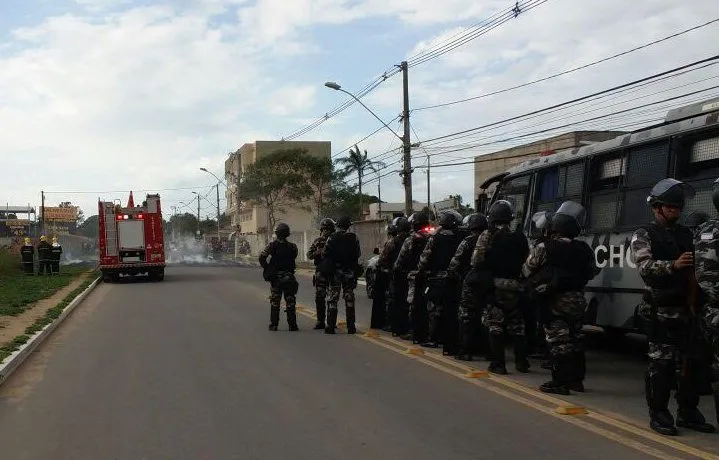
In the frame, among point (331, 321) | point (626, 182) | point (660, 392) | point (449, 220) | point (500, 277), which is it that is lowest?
point (331, 321)

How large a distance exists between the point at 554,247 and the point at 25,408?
526 centimetres

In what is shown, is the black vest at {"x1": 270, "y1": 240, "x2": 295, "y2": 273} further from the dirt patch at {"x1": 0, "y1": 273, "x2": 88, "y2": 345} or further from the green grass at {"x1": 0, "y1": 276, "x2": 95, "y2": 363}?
the dirt patch at {"x1": 0, "y1": 273, "x2": 88, "y2": 345}

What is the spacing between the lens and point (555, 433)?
18.3 feet

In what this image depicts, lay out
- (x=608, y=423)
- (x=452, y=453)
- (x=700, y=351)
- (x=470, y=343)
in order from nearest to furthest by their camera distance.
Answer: (x=452, y=453), (x=700, y=351), (x=608, y=423), (x=470, y=343)

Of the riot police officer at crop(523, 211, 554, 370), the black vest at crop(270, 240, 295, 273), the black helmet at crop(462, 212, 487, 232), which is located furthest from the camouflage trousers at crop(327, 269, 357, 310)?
the black helmet at crop(462, 212, 487, 232)

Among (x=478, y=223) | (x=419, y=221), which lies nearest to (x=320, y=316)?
(x=419, y=221)

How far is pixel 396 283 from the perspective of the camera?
1096 centimetres

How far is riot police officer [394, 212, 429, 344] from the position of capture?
1010 cm

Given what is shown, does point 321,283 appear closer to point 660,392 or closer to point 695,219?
point 695,219

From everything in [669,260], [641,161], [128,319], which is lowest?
[128,319]

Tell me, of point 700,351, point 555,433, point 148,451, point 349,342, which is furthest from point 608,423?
point 349,342

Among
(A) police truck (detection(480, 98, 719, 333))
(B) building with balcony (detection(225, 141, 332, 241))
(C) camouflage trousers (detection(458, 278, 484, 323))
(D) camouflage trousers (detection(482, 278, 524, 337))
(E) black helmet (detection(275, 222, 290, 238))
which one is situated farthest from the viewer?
(B) building with balcony (detection(225, 141, 332, 241))

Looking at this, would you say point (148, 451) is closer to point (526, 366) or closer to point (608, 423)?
point (608, 423)

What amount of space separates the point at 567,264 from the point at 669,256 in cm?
146
